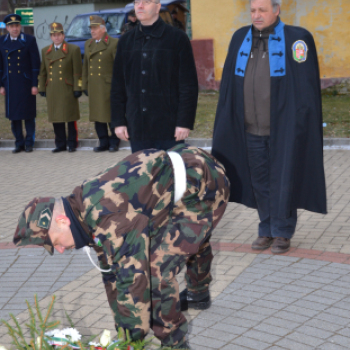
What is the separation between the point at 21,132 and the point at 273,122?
6.37 m

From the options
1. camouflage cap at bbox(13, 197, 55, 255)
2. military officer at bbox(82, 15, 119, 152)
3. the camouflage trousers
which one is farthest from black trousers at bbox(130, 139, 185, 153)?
military officer at bbox(82, 15, 119, 152)

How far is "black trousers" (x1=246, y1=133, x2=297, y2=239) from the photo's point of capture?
454 cm

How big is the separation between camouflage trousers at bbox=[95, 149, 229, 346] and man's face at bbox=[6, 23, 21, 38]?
7.15 meters

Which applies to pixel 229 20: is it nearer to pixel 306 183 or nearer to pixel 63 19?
pixel 63 19

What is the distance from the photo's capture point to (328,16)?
13797 mm

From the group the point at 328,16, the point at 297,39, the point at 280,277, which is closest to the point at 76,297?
the point at 280,277

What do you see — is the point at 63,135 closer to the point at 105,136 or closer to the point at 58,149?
the point at 58,149

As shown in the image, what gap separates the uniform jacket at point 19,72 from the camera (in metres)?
9.41

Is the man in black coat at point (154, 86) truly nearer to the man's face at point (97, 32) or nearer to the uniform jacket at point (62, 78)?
the man's face at point (97, 32)

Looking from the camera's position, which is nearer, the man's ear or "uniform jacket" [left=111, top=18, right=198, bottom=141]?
the man's ear

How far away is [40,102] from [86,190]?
45.0ft

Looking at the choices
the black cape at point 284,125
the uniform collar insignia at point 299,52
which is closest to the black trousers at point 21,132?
the black cape at point 284,125

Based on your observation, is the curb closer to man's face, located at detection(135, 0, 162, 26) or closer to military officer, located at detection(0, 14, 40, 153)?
military officer, located at detection(0, 14, 40, 153)

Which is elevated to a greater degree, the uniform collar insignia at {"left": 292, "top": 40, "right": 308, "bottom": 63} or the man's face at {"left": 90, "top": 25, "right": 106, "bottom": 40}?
the man's face at {"left": 90, "top": 25, "right": 106, "bottom": 40}
